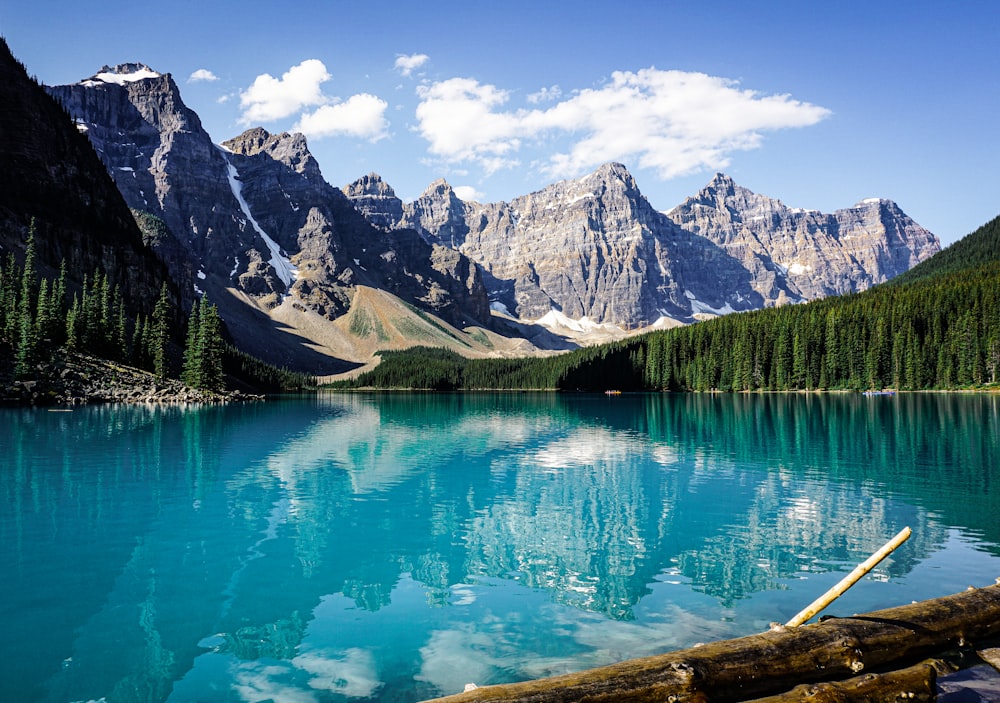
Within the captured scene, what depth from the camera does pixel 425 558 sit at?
22.0m

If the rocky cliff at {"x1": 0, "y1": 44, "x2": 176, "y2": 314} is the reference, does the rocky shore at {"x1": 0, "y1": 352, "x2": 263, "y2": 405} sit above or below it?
below

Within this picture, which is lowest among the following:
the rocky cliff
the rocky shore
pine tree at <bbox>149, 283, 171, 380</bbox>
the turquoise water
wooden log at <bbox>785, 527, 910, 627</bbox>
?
the turquoise water

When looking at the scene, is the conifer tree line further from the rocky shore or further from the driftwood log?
the driftwood log

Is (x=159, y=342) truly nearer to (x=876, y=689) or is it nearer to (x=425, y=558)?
(x=425, y=558)

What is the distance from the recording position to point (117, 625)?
15.4m

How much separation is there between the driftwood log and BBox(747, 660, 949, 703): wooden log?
18.7 inches

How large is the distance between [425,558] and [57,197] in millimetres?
207867

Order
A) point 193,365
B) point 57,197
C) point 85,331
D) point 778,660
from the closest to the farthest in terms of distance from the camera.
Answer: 1. point 778,660
2. point 85,331
3. point 193,365
4. point 57,197

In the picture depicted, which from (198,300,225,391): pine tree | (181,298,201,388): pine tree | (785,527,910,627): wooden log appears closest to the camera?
(785,527,910,627): wooden log

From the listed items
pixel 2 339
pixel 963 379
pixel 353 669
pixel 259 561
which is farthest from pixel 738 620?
pixel 963 379

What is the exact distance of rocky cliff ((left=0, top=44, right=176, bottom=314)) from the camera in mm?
167875

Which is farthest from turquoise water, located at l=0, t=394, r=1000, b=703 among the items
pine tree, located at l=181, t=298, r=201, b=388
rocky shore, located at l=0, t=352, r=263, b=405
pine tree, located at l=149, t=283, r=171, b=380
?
pine tree, located at l=181, t=298, r=201, b=388

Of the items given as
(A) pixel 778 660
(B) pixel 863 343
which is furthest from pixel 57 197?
(B) pixel 863 343

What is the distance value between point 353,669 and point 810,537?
59.1 feet
